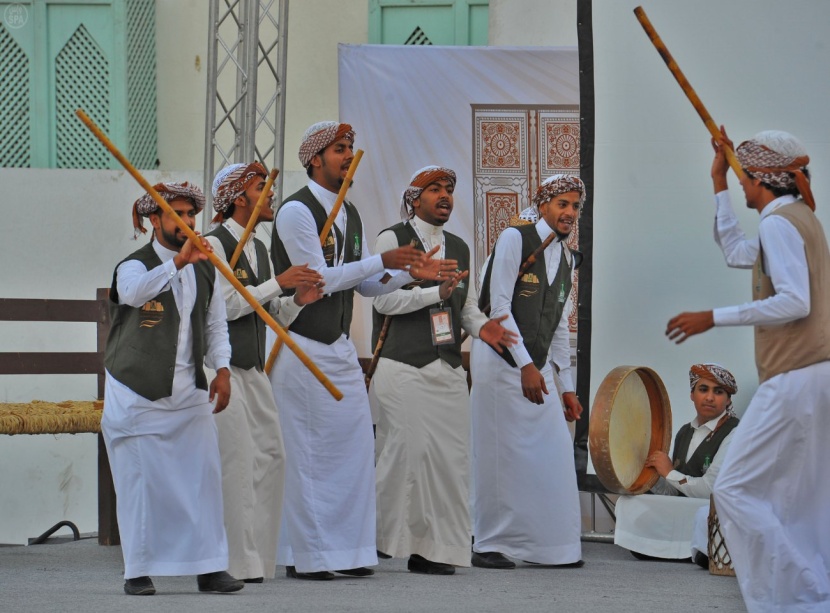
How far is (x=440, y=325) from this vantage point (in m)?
6.27

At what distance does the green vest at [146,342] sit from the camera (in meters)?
5.31

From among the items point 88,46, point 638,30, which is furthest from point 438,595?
point 88,46

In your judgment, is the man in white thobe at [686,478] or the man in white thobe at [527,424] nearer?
the man in white thobe at [527,424]

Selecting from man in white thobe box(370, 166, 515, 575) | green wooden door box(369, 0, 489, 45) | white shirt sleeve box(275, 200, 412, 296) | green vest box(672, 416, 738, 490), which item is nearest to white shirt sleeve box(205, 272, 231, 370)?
white shirt sleeve box(275, 200, 412, 296)

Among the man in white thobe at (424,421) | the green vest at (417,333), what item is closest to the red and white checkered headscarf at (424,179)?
the man in white thobe at (424,421)

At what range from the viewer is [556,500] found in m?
6.72

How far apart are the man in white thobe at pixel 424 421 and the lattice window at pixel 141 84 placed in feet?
19.6

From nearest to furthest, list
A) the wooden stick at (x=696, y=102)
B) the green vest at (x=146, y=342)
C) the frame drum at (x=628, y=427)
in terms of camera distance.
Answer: the wooden stick at (x=696, y=102) → the green vest at (x=146, y=342) → the frame drum at (x=628, y=427)

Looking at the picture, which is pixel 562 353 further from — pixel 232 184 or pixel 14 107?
pixel 14 107

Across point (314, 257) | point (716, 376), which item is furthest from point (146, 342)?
point (716, 376)

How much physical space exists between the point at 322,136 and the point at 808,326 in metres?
2.34

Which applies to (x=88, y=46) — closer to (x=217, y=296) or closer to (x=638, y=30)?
(x=638, y=30)

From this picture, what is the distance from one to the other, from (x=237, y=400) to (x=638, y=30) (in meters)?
3.22

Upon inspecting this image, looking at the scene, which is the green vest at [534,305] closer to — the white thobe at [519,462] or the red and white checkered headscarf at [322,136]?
the white thobe at [519,462]
